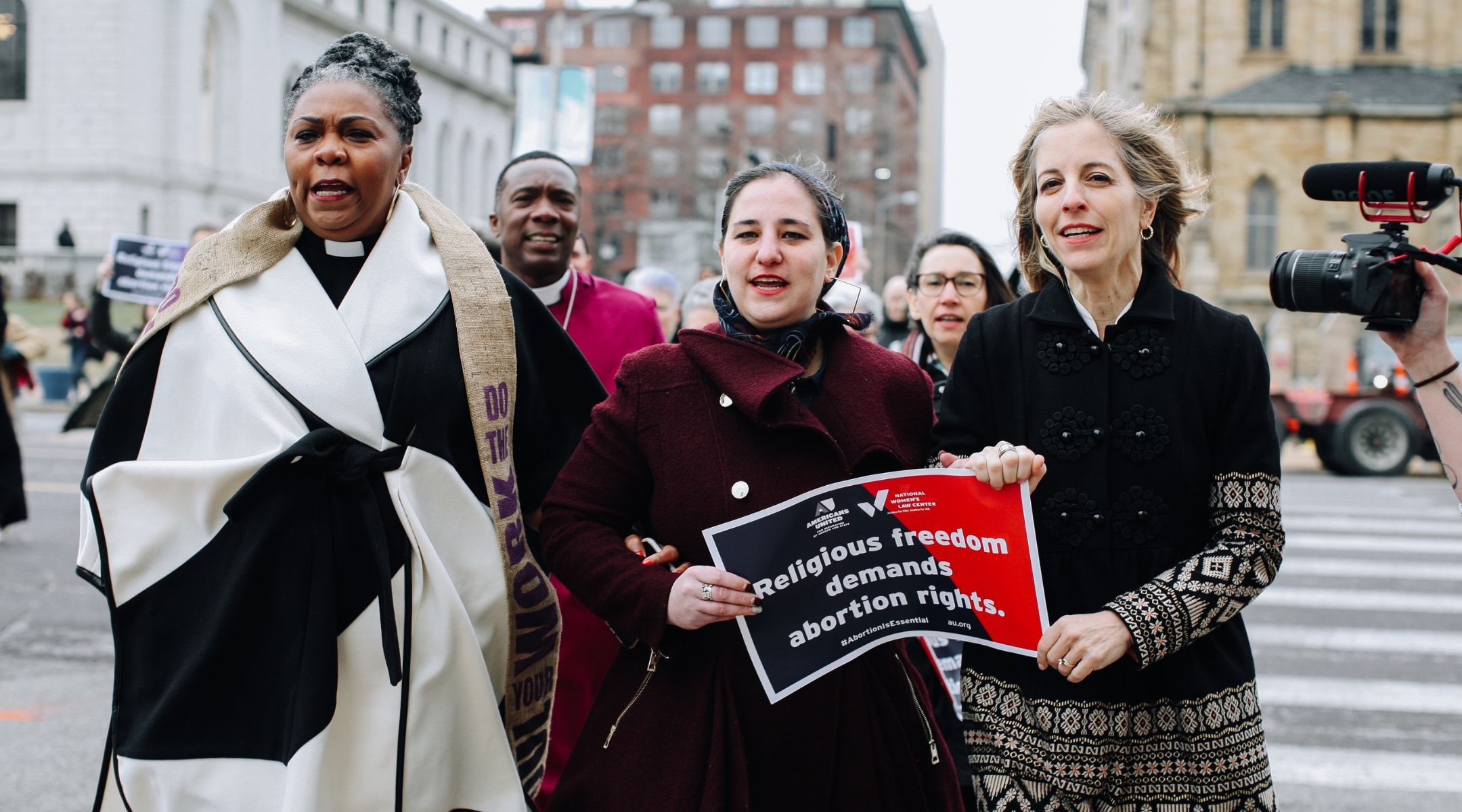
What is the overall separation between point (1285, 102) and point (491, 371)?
43122 mm

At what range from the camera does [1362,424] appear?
56.0ft

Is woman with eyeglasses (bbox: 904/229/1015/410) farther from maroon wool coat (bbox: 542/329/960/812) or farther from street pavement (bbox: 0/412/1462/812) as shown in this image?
street pavement (bbox: 0/412/1462/812)

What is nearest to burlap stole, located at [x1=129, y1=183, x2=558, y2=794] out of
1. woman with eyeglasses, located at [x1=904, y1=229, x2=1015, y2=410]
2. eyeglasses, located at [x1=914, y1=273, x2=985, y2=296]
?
woman with eyeglasses, located at [x1=904, y1=229, x2=1015, y2=410]

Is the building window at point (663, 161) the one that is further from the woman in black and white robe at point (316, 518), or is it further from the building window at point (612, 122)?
the woman in black and white robe at point (316, 518)

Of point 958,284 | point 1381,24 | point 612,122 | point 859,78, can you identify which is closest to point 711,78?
point 612,122

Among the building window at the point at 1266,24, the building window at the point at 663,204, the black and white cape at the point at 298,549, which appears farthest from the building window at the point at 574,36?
the black and white cape at the point at 298,549

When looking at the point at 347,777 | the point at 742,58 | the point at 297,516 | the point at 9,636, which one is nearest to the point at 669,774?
the point at 347,777

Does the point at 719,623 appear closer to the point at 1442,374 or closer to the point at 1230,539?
the point at 1230,539

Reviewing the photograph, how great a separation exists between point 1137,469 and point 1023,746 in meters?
0.59

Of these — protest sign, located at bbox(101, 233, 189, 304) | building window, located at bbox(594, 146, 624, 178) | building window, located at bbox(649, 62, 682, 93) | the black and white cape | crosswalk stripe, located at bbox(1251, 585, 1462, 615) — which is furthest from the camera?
building window, located at bbox(649, 62, 682, 93)

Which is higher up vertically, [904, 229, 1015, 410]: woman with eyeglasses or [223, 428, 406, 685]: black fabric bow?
[904, 229, 1015, 410]: woman with eyeglasses

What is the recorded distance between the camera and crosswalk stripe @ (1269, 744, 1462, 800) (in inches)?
204

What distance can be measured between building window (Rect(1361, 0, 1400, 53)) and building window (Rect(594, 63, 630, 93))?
51.9 m

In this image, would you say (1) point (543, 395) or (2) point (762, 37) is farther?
(2) point (762, 37)
